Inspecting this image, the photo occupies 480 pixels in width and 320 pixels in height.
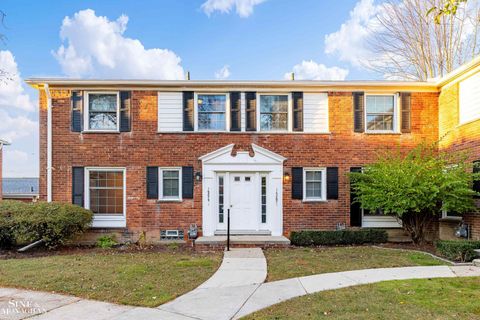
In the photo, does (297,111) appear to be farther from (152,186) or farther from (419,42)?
(419,42)

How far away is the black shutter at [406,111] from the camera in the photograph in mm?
10828

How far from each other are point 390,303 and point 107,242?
8.30 meters

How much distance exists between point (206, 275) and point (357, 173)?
237 inches

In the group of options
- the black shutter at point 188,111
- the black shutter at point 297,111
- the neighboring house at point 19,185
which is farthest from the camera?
the neighboring house at point 19,185

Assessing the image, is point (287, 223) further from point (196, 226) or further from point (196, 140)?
point (196, 140)

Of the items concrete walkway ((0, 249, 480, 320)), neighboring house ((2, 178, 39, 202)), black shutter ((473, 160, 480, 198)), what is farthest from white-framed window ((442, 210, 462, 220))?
neighboring house ((2, 178, 39, 202))

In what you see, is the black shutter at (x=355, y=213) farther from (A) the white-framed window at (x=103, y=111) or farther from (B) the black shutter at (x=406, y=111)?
(A) the white-framed window at (x=103, y=111)

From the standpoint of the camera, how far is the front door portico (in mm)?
10617

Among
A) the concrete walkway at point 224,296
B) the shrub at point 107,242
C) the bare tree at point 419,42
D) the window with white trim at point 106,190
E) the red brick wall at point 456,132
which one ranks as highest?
the bare tree at point 419,42

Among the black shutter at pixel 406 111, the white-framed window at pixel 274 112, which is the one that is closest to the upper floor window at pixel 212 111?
the white-framed window at pixel 274 112

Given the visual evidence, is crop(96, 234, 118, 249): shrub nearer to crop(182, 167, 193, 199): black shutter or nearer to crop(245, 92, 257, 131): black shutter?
crop(182, 167, 193, 199): black shutter

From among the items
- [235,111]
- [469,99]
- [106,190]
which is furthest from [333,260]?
[106,190]

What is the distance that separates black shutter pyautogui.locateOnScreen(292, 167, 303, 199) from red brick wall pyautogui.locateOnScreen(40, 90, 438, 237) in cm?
16

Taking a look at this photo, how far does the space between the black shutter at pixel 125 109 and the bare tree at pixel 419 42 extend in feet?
46.2
